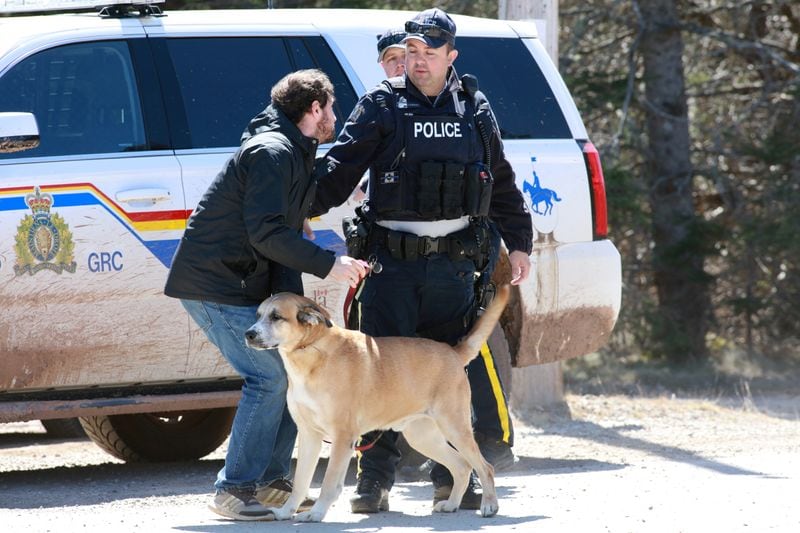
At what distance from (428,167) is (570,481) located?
5.67 feet

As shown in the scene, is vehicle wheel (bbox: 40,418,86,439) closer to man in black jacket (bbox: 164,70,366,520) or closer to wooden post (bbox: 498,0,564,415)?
wooden post (bbox: 498,0,564,415)

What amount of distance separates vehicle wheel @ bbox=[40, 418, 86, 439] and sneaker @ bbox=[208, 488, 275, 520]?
12.2 ft

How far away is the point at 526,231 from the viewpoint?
18.0 ft

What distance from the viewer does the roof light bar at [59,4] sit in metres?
5.94

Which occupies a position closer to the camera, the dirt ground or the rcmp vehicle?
the dirt ground

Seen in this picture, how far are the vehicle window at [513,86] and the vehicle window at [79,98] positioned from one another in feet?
5.44

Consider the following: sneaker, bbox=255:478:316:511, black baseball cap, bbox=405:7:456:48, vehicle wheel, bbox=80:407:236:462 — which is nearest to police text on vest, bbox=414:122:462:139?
black baseball cap, bbox=405:7:456:48

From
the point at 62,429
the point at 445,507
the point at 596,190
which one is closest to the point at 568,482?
the point at 445,507

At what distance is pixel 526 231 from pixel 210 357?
1562 millimetres

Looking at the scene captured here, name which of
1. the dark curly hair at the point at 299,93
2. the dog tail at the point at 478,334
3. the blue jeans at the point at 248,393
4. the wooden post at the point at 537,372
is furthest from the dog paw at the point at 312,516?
the wooden post at the point at 537,372

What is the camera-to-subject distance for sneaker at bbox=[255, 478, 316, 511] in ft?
16.4

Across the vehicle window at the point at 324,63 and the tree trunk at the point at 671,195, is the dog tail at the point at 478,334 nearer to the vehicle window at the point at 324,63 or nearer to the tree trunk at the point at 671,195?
the vehicle window at the point at 324,63

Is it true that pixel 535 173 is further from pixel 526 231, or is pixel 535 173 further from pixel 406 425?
pixel 406 425

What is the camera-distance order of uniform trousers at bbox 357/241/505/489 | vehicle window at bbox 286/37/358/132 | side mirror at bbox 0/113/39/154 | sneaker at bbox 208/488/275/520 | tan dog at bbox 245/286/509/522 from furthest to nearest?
vehicle window at bbox 286/37/358/132, side mirror at bbox 0/113/39/154, uniform trousers at bbox 357/241/505/489, sneaker at bbox 208/488/275/520, tan dog at bbox 245/286/509/522
